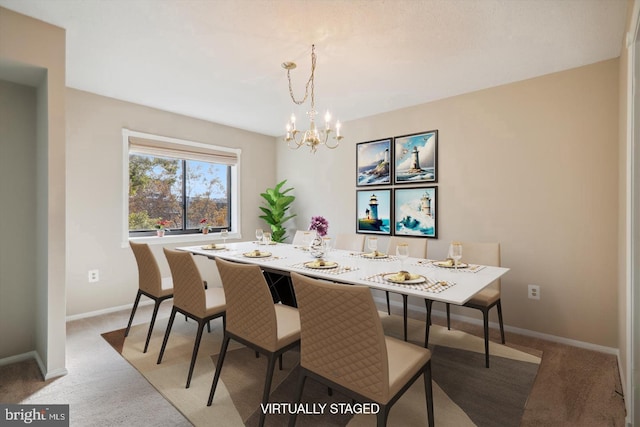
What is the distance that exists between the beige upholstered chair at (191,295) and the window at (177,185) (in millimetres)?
1920

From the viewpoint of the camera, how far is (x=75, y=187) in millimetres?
3219

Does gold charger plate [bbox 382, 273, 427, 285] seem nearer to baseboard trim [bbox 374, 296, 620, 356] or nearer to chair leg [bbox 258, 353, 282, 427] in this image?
chair leg [bbox 258, 353, 282, 427]

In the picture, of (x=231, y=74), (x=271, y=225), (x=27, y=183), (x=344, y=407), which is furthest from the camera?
(x=271, y=225)

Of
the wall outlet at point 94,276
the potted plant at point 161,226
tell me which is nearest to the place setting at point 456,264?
the potted plant at point 161,226

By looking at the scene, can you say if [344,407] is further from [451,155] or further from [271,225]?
[271,225]

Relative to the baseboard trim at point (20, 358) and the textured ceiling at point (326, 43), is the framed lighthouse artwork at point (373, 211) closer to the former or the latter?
the textured ceiling at point (326, 43)

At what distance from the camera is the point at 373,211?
4012 mm

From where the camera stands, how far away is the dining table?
5.35 ft

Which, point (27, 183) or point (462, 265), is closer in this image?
point (462, 265)

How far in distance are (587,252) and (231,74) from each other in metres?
3.50

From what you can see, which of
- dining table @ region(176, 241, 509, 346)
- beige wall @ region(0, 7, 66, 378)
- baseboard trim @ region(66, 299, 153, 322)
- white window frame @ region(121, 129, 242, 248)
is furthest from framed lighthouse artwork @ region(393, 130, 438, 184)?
baseboard trim @ region(66, 299, 153, 322)

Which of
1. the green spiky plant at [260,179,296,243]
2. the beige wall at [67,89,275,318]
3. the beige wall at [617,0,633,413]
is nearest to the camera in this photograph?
the beige wall at [617,0,633,413]

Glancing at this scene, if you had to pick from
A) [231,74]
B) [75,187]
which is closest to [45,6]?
[231,74]

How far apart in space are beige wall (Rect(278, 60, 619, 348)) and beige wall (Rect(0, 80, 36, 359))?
12.1 ft
